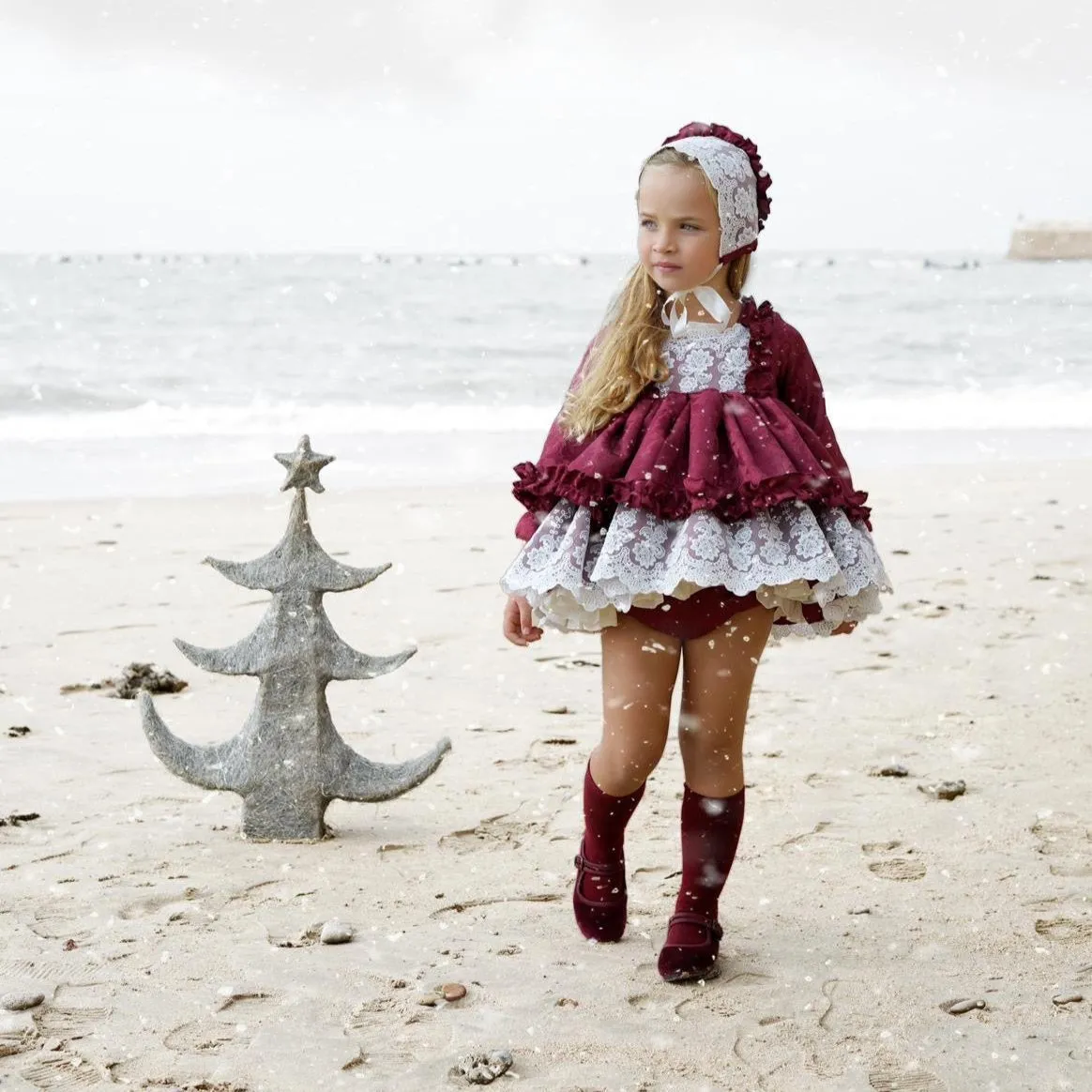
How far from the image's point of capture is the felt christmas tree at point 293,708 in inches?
143

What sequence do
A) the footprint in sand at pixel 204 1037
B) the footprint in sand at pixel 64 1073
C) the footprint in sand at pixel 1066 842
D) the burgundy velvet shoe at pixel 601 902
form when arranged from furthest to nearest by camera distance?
the footprint in sand at pixel 1066 842 → the burgundy velvet shoe at pixel 601 902 → the footprint in sand at pixel 204 1037 → the footprint in sand at pixel 64 1073

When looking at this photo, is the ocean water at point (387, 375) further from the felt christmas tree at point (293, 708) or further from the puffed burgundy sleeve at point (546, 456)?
the puffed burgundy sleeve at point (546, 456)

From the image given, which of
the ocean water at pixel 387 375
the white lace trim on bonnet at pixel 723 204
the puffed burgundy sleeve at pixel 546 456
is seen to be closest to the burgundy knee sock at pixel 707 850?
the puffed burgundy sleeve at pixel 546 456

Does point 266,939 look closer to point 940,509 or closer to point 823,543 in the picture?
point 823,543

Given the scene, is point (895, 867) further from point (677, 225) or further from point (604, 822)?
point (677, 225)

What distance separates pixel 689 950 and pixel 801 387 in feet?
3.96

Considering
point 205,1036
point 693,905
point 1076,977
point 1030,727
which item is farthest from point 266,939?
point 1030,727

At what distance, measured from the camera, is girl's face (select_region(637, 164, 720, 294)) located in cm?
287

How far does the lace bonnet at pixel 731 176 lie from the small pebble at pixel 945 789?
1.72 meters

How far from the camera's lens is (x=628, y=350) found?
2.92m

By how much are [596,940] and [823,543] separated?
3.42ft

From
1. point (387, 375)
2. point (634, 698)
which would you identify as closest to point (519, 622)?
point (634, 698)

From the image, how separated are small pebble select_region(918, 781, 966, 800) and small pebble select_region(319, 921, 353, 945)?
1738mm

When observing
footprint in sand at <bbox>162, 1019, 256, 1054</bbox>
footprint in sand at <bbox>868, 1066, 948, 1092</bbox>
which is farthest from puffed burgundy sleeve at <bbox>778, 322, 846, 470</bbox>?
footprint in sand at <bbox>162, 1019, 256, 1054</bbox>
